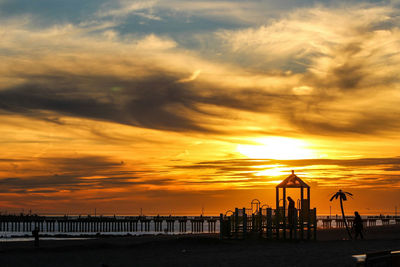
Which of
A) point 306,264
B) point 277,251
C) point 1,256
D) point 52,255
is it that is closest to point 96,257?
point 52,255

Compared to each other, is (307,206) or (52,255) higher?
(307,206)

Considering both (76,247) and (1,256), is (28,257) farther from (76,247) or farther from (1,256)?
(76,247)

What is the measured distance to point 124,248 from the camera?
28.6 meters

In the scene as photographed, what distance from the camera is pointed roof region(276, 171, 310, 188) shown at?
34.6 meters

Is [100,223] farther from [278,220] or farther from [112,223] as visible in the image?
[278,220]

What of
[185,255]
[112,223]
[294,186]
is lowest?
[112,223]

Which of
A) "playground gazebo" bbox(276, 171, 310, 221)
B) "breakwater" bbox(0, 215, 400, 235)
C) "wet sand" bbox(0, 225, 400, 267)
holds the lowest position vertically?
"breakwater" bbox(0, 215, 400, 235)

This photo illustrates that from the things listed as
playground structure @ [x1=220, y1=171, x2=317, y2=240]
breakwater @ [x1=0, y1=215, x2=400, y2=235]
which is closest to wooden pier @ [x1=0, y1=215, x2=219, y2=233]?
breakwater @ [x1=0, y1=215, x2=400, y2=235]

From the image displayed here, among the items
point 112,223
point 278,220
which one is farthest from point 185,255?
point 112,223

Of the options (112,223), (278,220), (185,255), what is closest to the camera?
(185,255)

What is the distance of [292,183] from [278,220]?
97.4 inches

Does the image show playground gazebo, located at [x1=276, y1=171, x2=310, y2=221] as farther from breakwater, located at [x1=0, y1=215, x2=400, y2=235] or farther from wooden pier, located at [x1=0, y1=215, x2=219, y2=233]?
wooden pier, located at [x1=0, y1=215, x2=219, y2=233]

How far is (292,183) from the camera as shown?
1369 inches

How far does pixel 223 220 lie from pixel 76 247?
10.5 meters
